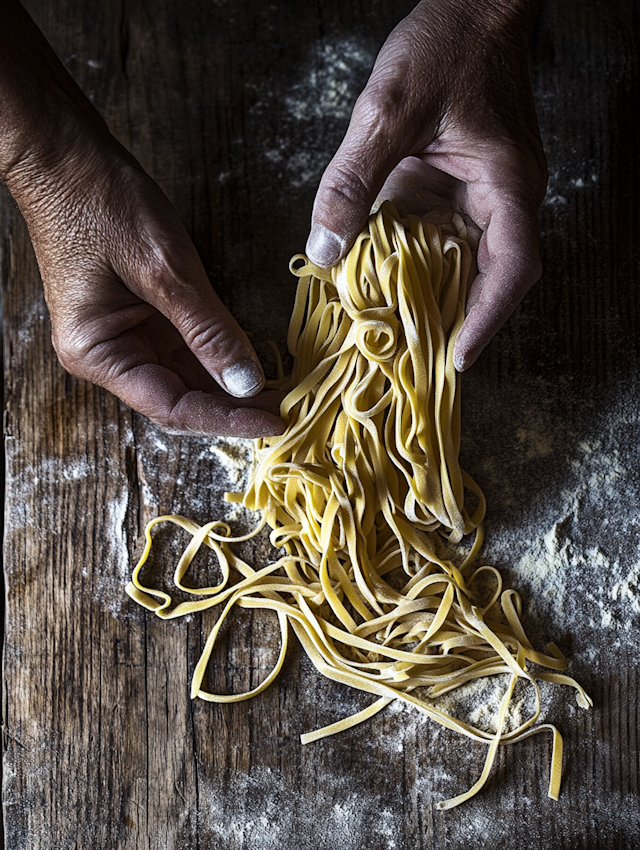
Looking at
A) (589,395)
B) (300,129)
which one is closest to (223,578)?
(589,395)

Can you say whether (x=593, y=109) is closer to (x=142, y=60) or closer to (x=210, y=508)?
(x=142, y=60)

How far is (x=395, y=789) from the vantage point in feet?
4.32

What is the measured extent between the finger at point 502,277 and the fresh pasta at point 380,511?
0.05m

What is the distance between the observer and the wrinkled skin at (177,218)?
122cm

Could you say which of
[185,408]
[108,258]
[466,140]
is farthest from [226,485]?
[466,140]

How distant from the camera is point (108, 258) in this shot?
127 cm

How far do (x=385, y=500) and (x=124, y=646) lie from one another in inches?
24.2

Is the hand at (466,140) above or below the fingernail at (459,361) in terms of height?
above

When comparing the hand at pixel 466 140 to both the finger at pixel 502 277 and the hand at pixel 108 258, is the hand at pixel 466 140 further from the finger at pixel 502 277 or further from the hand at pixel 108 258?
the hand at pixel 108 258

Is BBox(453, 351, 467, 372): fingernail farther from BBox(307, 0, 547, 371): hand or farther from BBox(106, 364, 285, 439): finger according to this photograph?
BBox(106, 364, 285, 439): finger

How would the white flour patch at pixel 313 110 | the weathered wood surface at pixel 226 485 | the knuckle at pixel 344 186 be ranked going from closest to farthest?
1. the knuckle at pixel 344 186
2. the weathered wood surface at pixel 226 485
3. the white flour patch at pixel 313 110

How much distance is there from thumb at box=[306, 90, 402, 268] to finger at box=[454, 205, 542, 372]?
24cm

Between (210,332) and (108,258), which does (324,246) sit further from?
(108,258)

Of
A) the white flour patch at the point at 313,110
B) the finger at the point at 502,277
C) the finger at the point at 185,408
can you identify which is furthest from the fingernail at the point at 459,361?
the white flour patch at the point at 313,110
